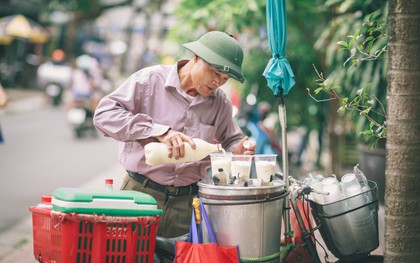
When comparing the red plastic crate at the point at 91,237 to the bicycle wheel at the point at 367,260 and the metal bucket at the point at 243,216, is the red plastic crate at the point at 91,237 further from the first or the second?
the bicycle wheel at the point at 367,260

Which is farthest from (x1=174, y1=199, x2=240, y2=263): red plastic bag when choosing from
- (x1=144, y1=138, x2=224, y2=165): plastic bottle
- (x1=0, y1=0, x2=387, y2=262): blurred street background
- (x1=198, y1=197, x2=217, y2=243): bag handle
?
(x1=0, y1=0, x2=387, y2=262): blurred street background

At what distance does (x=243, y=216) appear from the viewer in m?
3.49

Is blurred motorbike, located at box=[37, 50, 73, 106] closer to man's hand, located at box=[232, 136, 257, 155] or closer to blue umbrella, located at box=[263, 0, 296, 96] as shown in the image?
blue umbrella, located at box=[263, 0, 296, 96]

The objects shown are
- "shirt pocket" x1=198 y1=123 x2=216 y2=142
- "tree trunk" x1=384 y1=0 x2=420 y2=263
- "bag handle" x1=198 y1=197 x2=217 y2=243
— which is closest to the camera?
"tree trunk" x1=384 y1=0 x2=420 y2=263

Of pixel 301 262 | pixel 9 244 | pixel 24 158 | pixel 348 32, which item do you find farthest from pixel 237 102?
pixel 301 262

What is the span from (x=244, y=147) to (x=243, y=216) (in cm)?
61

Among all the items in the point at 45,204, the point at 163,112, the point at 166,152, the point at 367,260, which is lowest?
the point at 367,260

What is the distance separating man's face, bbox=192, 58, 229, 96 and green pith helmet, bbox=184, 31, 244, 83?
0.28 feet

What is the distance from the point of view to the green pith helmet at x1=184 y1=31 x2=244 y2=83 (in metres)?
3.77

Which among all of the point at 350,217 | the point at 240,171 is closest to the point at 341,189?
the point at 350,217

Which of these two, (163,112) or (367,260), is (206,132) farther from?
(367,260)

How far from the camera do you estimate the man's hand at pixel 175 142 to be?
3.59 metres

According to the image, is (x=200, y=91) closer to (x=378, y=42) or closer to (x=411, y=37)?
(x=411, y=37)

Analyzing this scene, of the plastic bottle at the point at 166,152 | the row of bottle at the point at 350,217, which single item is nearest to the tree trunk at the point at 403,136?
the row of bottle at the point at 350,217
